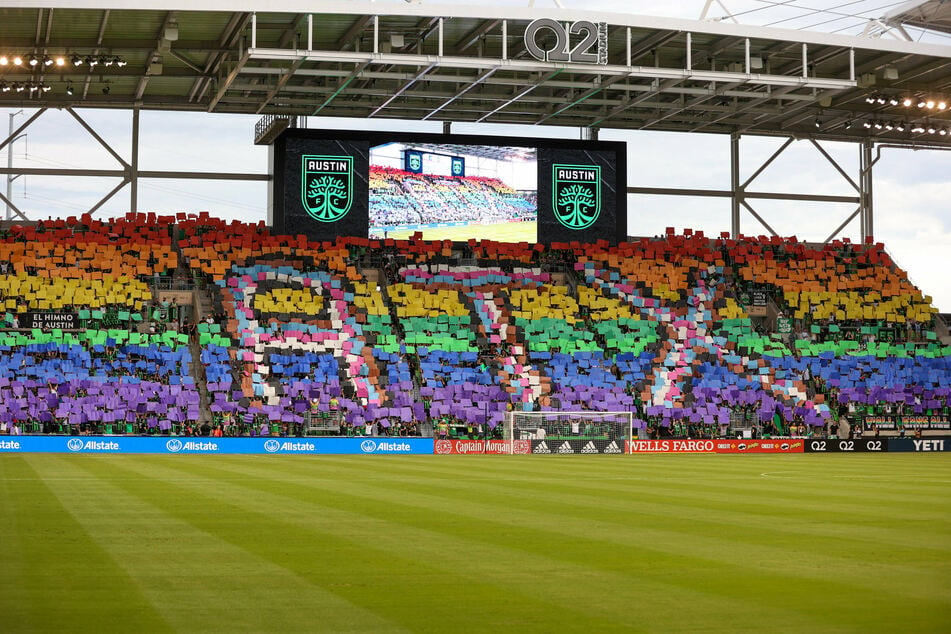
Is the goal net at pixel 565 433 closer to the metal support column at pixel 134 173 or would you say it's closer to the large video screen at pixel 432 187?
the large video screen at pixel 432 187

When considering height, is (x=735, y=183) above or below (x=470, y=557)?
above

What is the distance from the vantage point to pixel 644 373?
42625 mm

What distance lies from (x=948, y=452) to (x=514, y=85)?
65.6 feet

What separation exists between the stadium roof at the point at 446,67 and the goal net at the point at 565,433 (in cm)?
1143

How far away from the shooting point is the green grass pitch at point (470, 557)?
762cm

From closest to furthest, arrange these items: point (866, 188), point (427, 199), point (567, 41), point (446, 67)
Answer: point (567, 41), point (446, 67), point (427, 199), point (866, 188)

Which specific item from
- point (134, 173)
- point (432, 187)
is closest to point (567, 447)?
point (432, 187)

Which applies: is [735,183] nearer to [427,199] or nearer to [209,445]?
[427,199]

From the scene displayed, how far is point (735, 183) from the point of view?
53.9 m

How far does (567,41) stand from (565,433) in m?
12.6

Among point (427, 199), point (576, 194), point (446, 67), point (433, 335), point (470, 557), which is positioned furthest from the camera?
point (576, 194)

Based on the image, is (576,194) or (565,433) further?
(576,194)

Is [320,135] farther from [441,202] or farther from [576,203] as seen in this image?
[576,203]

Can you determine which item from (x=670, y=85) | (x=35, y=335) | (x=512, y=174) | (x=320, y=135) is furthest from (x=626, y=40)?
(x=35, y=335)
